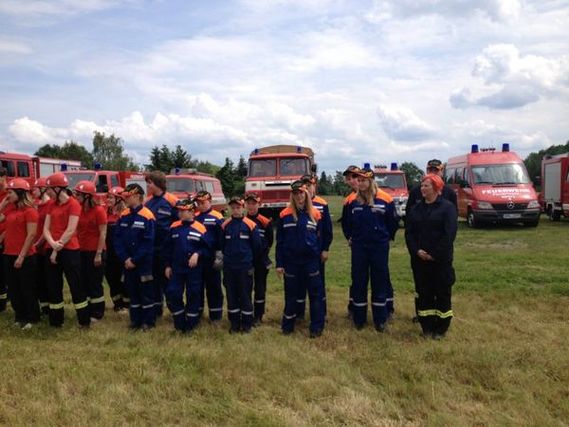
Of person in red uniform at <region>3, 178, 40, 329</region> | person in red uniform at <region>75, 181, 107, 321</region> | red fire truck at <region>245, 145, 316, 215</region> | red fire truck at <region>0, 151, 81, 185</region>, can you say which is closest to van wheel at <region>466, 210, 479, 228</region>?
red fire truck at <region>245, 145, 316, 215</region>

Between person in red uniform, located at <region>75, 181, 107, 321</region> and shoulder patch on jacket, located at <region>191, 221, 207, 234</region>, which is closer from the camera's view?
shoulder patch on jacket, located at <region>191, 221, 207, 234</region>

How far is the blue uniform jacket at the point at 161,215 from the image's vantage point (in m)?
6.74

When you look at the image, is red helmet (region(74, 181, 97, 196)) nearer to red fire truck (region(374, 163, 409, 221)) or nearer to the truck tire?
red fire truck (region(374, 163, 409, 221))

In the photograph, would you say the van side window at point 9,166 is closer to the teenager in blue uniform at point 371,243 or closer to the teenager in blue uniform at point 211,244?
the teenager in blue uniform at point 211,244

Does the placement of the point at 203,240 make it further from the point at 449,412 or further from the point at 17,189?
the point at 449,412

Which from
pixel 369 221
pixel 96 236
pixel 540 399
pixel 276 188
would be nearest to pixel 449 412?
pixel 540 399

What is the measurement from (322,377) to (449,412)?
1164 millimetres

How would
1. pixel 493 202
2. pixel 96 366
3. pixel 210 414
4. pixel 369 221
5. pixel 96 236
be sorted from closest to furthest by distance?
1. pixel 210 414
2. pixel 96 366
3. pixel 369 221
4. pixel 96 236
5. pixel 493 202

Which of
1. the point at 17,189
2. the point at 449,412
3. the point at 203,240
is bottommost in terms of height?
the point at 449,412

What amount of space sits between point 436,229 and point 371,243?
2.57 feet

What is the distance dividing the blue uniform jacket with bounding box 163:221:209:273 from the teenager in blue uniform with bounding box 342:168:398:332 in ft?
6.04

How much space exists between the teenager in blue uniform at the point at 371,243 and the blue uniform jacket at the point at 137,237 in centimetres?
249

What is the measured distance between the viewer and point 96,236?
6.71 metres

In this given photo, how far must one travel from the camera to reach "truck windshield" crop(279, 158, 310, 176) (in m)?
18.2
